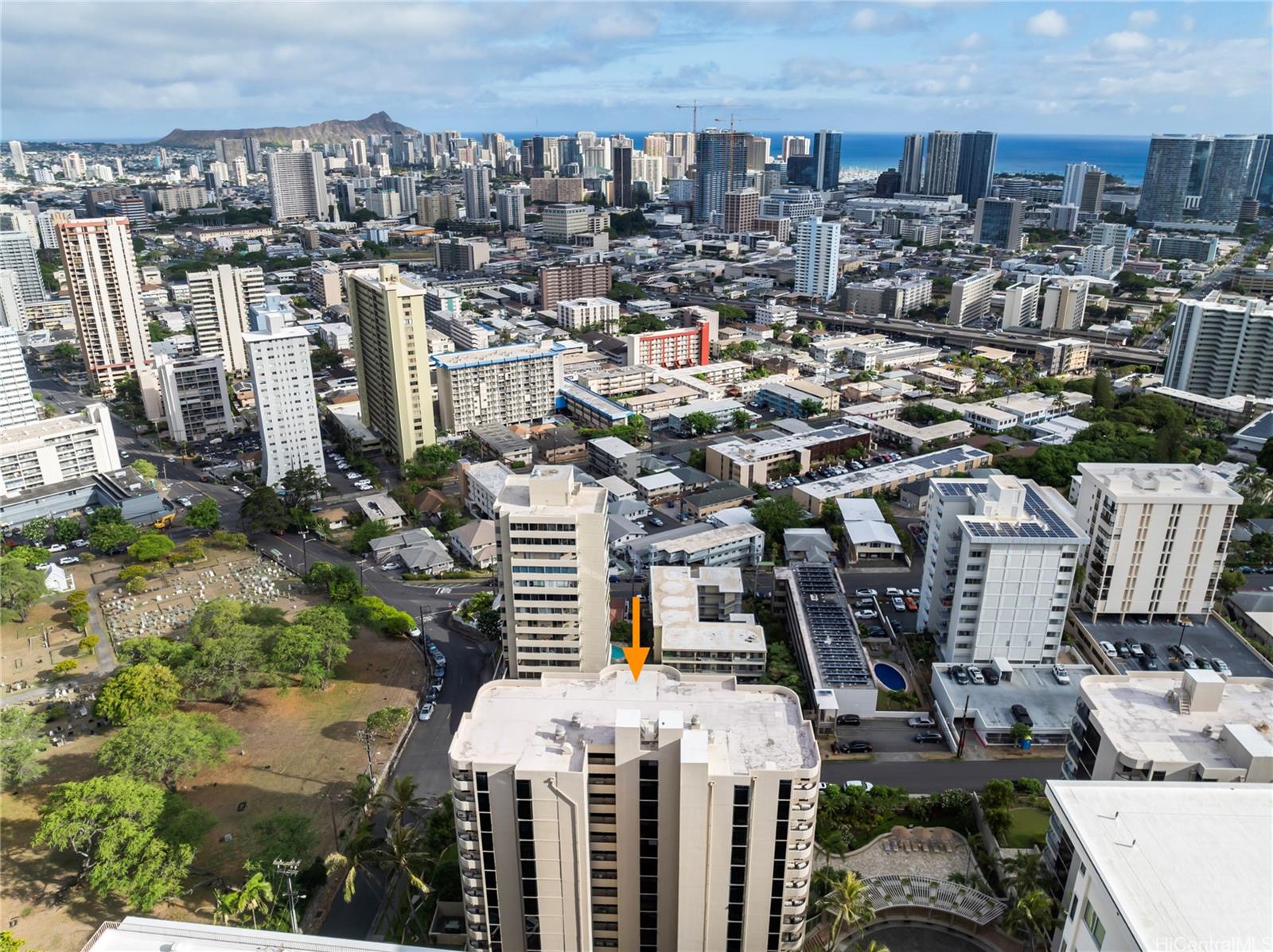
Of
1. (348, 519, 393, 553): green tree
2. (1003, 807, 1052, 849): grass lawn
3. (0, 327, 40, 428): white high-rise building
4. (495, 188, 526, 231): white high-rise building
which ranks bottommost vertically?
(1003, 807, 1052, 849): grass lawn

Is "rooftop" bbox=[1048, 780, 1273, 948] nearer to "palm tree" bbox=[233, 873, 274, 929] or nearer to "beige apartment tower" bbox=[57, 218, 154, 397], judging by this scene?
"palm tree" bbox=[233, 873, 274, 929]

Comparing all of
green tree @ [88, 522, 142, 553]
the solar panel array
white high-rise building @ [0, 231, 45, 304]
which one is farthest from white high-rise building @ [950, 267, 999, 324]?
white high-rise building @ [0, 231, 45, 304]

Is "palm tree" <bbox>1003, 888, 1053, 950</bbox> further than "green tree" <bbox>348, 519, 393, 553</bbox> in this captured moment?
No

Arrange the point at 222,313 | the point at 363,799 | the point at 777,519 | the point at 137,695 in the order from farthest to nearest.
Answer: the point at 222,313, the point at 777,519, the point at 137,695, the point at 363,799

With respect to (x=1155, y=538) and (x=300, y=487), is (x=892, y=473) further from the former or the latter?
(x=300, y=487)

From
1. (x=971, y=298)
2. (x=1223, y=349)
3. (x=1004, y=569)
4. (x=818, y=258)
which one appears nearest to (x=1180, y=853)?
(x=1004, y=569)
